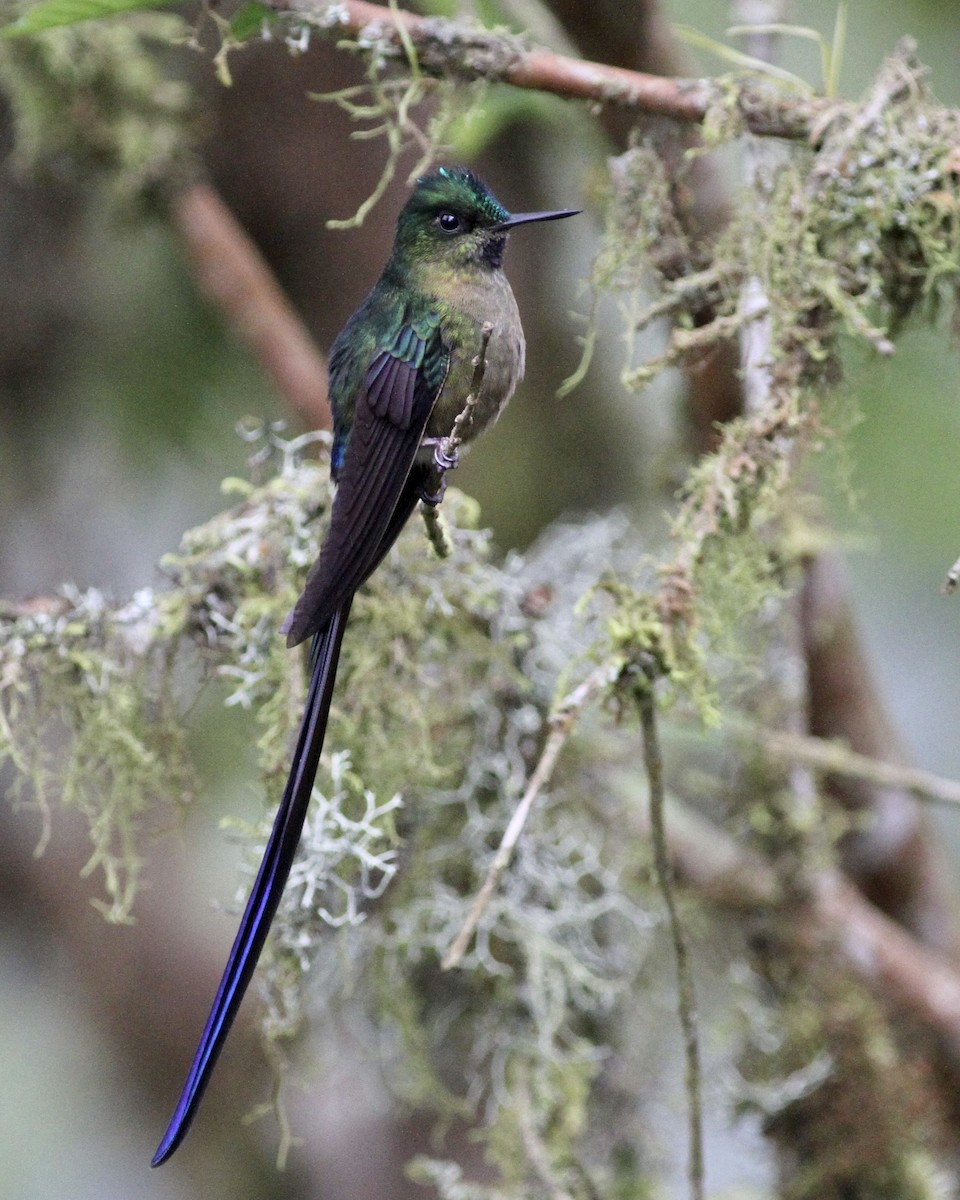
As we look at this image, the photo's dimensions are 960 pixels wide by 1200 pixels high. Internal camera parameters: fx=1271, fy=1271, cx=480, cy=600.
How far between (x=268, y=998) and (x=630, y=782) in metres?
1.14

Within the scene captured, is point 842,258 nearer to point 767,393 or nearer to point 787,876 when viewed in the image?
point 767,393

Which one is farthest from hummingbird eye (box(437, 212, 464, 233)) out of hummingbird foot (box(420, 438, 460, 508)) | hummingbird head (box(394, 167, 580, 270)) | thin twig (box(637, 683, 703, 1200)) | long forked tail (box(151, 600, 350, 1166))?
thin twig (box(637, 683, 703, 1200))

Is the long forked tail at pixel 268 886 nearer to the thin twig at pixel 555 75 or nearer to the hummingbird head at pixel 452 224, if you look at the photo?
the hummingbird head at pixel 452 224

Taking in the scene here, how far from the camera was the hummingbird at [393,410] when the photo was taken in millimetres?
1429

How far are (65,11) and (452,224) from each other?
581 millimetres

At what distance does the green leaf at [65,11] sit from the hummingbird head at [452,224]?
16.8 inches

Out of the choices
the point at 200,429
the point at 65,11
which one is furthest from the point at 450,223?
the point at 200,429

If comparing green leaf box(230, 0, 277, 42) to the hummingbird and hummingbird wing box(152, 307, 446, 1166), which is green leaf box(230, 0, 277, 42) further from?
hummingbird wing box(152, 307, 446, 1166)

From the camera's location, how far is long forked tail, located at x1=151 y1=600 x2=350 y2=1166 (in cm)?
131

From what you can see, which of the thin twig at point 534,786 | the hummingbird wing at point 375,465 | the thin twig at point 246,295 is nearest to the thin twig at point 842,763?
the thin twig at point 534,786

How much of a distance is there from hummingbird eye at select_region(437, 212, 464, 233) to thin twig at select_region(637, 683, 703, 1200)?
72cm

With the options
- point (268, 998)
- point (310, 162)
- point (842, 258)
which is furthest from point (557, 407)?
point (268, 998)

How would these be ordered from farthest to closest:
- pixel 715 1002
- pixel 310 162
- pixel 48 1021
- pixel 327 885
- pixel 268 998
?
pixel 48 1021 < pixel 310 162 < pixel 715 1002 < pixel 327 885 < pixel 268 998

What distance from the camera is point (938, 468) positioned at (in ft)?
11.6
